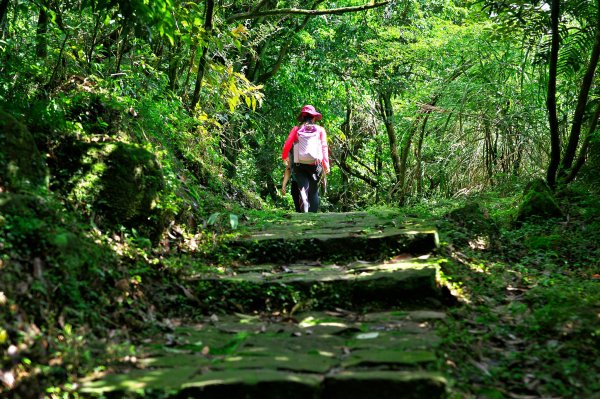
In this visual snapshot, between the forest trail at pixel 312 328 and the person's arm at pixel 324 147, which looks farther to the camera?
the person's arm at pixel 324 147

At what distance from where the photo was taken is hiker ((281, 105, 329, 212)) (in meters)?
8.12

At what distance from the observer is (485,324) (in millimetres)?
4004

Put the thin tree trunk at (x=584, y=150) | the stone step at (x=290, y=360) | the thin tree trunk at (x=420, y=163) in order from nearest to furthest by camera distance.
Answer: the stone step at (x=290, y=360) < the thin tree trunk at (x=584, y=150) < the thin tree trunk at (x=420, y=163)

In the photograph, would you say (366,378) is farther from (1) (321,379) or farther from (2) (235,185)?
(2) (235,185)

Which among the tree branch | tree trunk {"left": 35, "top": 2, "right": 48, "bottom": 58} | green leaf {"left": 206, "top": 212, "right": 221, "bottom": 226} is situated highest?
the tree branch

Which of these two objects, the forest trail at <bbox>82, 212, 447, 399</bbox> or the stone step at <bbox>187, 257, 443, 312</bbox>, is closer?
the forest trail at <bbox>82, 212, 447, 399</bbox>

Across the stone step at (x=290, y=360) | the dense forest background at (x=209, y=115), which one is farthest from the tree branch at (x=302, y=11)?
the stone step at (x=290, y=360)

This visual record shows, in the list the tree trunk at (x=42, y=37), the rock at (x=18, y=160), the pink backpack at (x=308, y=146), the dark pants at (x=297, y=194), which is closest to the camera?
the rock at (x=18, y=160)

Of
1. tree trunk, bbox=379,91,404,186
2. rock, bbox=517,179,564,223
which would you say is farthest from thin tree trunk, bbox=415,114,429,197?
rock, bbox=517,179,564,223

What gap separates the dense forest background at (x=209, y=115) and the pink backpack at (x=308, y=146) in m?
1.15

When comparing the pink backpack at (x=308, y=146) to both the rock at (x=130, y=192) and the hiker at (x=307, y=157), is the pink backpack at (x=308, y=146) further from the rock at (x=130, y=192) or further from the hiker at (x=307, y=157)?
the rock at (x=130, y=192)

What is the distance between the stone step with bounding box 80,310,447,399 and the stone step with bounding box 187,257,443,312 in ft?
0.55

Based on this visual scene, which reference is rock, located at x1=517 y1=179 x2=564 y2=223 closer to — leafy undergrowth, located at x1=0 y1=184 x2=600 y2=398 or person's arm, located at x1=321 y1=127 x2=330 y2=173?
leafy undergrowth, located at x1=0 y1=184 x2=600 y2=398

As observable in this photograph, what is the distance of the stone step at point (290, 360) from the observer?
9.41 ft
